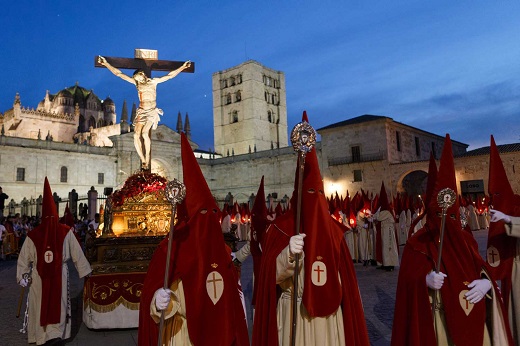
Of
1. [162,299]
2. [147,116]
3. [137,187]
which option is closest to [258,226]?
[137,187]

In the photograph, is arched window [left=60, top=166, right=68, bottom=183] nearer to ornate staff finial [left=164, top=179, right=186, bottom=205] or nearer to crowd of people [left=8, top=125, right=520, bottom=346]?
crowd of people [left=8, top=125, right=520, bottom=346]

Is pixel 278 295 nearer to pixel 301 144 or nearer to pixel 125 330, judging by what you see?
pixel 301 144

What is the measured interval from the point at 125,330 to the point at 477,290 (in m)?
5.17

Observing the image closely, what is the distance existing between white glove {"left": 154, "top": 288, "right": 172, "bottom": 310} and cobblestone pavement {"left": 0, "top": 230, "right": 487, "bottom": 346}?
3259 millimetres

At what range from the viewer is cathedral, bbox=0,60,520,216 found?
120 feet

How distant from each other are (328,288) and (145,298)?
1.42m

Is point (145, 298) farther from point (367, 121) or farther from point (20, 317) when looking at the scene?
point (367, 121)

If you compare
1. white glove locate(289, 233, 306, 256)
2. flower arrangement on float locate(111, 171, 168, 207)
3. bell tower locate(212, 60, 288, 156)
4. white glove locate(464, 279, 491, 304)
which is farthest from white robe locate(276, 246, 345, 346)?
bell tower locate(212, 60, 288, 156)

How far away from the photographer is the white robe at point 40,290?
18.6ft

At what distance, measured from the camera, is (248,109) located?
66750mm

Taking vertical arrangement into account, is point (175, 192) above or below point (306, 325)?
above

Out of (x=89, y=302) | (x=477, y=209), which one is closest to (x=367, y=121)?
(x=477, y=209)

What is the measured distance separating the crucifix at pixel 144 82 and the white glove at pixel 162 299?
510 cm

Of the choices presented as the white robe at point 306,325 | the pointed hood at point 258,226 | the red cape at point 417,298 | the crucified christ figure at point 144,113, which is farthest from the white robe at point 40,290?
the red cape at point 417,298
